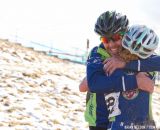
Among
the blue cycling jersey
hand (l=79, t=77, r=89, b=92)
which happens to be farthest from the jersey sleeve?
hand (l=79, t=77, r=89, b=92)

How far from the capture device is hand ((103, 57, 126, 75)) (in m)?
4.19

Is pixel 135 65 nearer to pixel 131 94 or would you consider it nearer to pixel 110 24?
pixel 131 94

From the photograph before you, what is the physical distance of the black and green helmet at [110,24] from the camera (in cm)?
429

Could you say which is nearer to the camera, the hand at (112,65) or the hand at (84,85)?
the hand at (112,65)

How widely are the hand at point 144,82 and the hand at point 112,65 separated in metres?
0.17

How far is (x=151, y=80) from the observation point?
4.28 metres

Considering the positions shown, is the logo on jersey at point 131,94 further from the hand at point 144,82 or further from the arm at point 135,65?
the arm at point 135,65

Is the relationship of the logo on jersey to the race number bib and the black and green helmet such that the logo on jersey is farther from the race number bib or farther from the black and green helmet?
the black and green helmet

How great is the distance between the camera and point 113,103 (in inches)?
168

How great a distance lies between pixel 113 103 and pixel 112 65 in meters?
0.34

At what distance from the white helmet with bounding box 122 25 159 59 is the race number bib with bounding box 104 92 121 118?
1.36 feet

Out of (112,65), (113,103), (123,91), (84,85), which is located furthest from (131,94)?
(84,85)

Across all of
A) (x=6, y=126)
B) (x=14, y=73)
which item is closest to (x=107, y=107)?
(x=6, y=126)

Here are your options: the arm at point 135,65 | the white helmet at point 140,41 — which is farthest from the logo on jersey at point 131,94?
the white helmet at point 140,41
